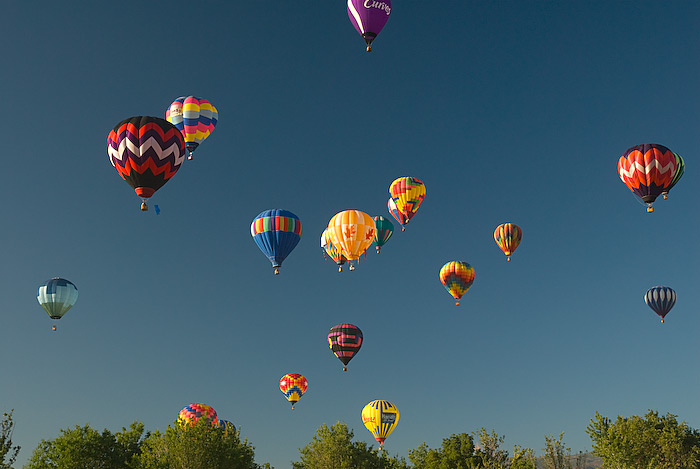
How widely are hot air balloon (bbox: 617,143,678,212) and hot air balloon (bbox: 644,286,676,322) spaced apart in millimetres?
26341

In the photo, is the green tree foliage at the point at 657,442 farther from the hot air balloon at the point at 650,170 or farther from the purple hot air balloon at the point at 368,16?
the purple hot air balloon at the point at 368,16

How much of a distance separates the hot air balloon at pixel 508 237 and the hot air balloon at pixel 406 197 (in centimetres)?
1111

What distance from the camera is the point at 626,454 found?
7381cm

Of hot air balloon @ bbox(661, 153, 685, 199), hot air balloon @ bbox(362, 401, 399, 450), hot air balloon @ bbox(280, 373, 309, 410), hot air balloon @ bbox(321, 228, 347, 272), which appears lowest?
hot air balloon @ bbox(362, 401, 399, 450)

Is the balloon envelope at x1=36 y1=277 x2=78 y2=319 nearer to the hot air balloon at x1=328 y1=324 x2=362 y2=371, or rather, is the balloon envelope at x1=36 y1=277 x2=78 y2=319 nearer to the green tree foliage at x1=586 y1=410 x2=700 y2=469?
the hot air balloon at x1=328 y1=324 x2=362 y2=371

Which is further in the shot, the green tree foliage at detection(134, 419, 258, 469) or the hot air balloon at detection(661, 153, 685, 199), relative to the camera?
the hot air balloon at detection(661, 153, 685, 199)

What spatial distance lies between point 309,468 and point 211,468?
2828 centimetres

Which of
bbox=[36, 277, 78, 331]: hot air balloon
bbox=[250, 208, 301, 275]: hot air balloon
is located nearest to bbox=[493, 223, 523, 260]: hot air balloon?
bbox=[250, 208, 301, 275]: hot air balloon

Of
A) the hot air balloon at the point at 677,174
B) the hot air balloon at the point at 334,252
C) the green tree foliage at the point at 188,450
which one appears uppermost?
the hot air balloon at the point at 677,174

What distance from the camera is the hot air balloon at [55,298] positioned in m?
69.6

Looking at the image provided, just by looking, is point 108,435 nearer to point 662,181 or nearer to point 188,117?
point 188,117

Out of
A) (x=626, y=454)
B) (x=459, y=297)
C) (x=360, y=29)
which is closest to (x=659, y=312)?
(x=626, y=454)

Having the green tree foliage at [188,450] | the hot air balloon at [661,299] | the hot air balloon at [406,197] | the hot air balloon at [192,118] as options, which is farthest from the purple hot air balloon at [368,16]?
the hot air balloon at [661,299]

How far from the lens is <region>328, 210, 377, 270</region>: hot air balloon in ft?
206
